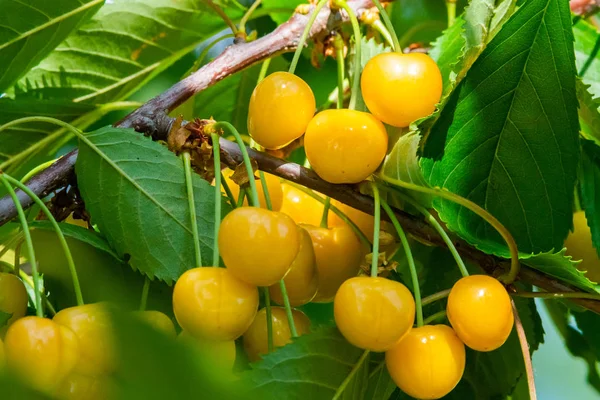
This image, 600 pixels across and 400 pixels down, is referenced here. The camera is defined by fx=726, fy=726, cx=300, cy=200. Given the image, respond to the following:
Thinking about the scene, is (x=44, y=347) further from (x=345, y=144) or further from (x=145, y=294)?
(x=345, y=144)

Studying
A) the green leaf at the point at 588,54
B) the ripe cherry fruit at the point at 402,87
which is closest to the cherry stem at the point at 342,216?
the ripe cherry fruit at the point at 402,87

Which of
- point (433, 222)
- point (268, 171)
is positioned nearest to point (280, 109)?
point (268, 171)

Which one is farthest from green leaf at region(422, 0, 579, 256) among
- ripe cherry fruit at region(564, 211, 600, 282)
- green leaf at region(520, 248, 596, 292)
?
ripe cherry fruit at region(564, 211, 600, 282)

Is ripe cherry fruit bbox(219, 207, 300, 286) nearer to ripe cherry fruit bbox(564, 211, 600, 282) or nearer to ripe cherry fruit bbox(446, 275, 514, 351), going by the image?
ripe cherry fruit bbox(446, 275, 514, 351)

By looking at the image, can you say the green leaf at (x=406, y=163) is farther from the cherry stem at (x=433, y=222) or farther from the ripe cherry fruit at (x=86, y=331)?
the ripe cherry fruit at (x=86, y=331)

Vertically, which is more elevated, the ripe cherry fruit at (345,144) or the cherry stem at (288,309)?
the ripe cherry fruit at (345,144)

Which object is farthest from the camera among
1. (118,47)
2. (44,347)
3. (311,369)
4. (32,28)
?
(118,47)

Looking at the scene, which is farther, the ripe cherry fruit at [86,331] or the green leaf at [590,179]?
the green leaf at [590,179]
